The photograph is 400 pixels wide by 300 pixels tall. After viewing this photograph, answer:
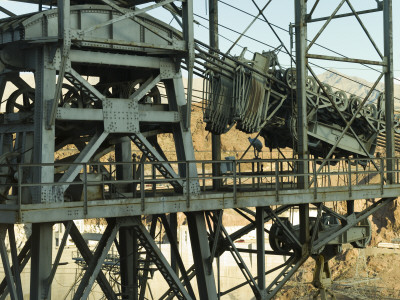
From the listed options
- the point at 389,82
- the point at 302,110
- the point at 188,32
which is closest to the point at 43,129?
the point at 188,32

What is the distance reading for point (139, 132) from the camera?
1744cm

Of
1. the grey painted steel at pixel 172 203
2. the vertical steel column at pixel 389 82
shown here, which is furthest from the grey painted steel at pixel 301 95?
the vertical steel column at pixel 389 82

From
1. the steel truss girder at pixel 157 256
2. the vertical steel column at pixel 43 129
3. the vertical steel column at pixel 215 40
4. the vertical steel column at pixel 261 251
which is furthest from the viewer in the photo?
the vertical steel column at pixel 215 40

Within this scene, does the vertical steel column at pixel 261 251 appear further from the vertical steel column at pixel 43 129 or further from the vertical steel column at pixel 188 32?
the vertical steel column at pixel 43 129

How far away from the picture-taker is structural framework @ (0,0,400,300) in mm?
16047

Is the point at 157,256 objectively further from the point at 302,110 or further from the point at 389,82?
the point at 389,82

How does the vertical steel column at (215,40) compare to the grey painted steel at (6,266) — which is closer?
the grey painted steel at (6,266)

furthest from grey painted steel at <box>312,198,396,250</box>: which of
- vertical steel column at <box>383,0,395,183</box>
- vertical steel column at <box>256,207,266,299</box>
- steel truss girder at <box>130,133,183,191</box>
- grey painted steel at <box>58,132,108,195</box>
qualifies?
grey painted steel at <box>58,132,108,195</box>

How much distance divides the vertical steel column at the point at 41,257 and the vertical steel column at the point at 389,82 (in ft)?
38.9

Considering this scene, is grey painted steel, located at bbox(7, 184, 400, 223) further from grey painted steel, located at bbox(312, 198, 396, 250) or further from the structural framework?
grey painted steel, located at bbox(312, 198, 396, 250)

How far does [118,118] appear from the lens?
17188 mm

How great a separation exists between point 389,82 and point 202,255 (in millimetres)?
9132

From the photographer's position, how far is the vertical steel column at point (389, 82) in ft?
77.7

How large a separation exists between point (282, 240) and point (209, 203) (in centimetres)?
481
